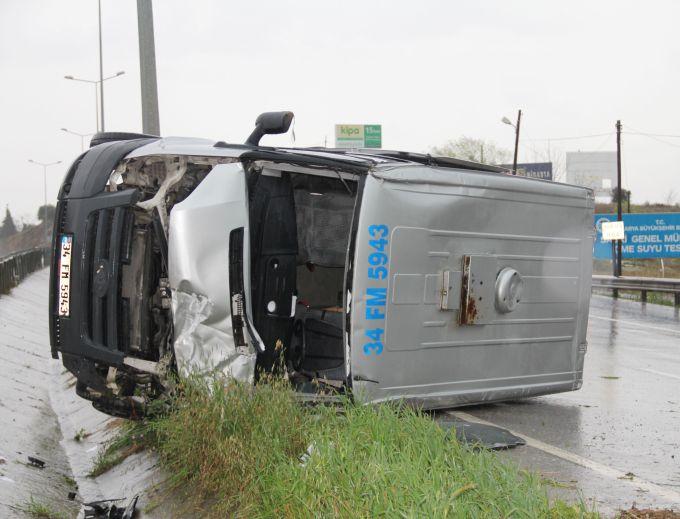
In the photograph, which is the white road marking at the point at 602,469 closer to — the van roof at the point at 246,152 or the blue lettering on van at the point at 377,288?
the blue lettering on van at the point at 377,288

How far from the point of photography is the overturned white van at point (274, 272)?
5715mm

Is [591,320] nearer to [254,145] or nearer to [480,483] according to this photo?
[254,145]

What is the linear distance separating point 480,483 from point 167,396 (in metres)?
2.66

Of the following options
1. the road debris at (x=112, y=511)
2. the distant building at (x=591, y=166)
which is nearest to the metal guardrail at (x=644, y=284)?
the road debris at (x=112, y=511)

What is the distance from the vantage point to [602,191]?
303 ft

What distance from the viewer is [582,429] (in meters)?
6.81

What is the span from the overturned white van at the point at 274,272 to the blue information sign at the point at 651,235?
91.4 ft

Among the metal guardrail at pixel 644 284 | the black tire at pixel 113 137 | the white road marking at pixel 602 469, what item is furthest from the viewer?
the metal guardrail at pixel 644 284

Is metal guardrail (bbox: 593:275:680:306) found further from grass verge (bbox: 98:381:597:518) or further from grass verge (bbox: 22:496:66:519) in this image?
grass verge (bbox: 22:496:66:519)

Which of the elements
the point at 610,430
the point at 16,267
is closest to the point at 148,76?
the point at 610,430

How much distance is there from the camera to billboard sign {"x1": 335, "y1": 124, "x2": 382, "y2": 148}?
61.8 meters

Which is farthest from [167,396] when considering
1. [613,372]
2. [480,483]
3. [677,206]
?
[677,206]

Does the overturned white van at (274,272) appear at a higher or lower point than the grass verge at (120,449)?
higher

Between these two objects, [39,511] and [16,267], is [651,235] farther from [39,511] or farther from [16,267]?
[39,511]
